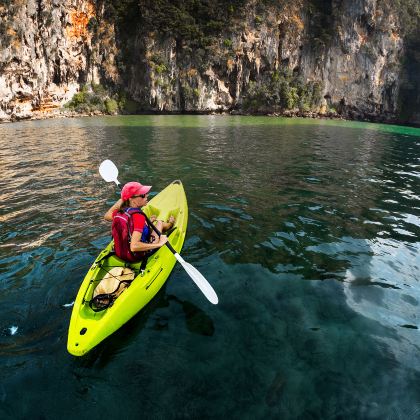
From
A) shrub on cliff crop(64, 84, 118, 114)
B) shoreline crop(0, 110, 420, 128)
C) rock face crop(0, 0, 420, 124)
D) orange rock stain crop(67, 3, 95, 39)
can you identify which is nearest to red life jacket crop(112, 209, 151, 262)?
shoreline crop(0, 110, 420, 128)

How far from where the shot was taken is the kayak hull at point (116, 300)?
4.05 meters

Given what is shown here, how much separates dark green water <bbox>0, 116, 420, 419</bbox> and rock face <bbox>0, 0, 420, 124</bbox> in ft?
129

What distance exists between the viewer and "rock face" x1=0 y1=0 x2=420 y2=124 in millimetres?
43281

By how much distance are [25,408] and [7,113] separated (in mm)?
43480

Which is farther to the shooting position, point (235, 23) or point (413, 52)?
point (413, 52)

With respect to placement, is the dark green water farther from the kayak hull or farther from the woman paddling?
the woman paddling

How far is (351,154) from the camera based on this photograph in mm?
19797

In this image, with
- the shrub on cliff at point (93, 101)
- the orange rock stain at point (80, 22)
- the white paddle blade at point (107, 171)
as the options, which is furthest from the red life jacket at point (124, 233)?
the orange rock stain at point (80, 22)

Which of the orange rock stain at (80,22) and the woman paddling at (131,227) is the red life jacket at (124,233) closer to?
the woman paddling at (131,227)

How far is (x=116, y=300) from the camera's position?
4539 mm

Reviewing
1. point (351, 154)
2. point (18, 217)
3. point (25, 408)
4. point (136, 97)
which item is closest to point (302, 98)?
point (136, 97)

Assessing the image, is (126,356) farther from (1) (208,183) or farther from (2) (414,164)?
(2) (414,164)

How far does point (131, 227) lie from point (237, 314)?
6.82 feet

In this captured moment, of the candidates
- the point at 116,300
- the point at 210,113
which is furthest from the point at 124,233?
the point at 210,113
